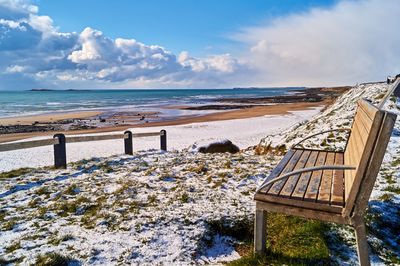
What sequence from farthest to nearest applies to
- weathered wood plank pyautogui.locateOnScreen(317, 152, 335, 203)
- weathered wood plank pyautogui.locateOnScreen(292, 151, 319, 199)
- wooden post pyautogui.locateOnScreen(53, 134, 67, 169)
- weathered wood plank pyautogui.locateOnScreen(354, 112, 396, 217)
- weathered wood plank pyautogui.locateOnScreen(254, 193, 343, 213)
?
wooden post pyautogui.locateOnScreen(53, 134, 67, 169) → weathered wood plank pyautogui.locateOnScreen(292, 151, 319, 199) → weathered wood plank pyautogui.locateOnScreen(317, 152, 335, 203) → weathered wood plank pyautogui.locateOnScreen(254, 193, 343, 213) → weathered wood plank pyautogui.locateOnScreen(354, 112, 396, 217)

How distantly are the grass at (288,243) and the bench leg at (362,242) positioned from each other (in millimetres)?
627

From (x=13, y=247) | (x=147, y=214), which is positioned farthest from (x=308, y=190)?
(x=13, y=247)

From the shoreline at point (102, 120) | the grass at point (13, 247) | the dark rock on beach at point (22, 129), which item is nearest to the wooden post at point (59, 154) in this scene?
the grass at point (13, 247)

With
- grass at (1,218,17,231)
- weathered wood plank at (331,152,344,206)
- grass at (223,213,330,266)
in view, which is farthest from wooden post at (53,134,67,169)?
weathered wood plank at (331,152,344,206)

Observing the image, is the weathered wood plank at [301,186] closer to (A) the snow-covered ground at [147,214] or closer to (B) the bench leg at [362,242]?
(B) the bench leg at [362,242]

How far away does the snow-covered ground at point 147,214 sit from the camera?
12.3ft

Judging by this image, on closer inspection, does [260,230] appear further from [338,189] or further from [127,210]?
[127,210]

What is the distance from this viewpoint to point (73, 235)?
4.13 meters

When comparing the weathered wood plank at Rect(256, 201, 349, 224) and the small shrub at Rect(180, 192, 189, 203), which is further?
the small shrub at Rect(180, 192, 189, 203)

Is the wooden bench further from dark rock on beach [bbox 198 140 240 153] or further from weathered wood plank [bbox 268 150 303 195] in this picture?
dark rock on beach [bbox 198 140 240 153]

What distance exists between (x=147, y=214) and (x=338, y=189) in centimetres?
278

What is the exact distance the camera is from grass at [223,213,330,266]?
11.3ft

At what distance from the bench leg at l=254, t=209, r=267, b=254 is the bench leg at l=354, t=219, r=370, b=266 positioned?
35.8 inches

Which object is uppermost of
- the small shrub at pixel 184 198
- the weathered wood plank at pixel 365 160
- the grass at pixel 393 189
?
the weathered wood plank at pixel 365 160
